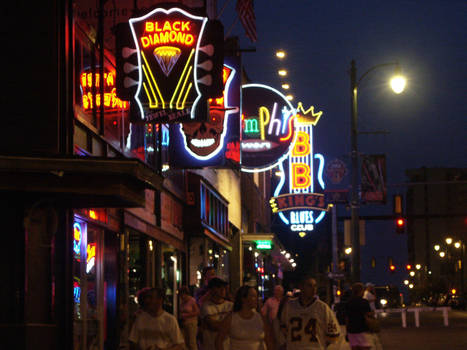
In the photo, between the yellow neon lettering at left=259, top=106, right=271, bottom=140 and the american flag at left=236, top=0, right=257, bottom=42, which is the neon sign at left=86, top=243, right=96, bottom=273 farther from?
the yellow neon lettering at left=259, top=106, right=271, bottom=140

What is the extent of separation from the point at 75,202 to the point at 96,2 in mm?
5055

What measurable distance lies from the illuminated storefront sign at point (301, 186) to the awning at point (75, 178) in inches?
1095

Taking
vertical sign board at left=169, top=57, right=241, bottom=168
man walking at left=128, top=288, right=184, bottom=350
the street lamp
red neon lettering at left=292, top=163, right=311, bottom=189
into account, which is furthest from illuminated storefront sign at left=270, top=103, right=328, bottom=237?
man walking at left=128, top=288, right=184, bottom=350

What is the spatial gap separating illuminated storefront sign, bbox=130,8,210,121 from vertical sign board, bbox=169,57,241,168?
16.4 feet

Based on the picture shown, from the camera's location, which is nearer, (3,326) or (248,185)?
(3,326)

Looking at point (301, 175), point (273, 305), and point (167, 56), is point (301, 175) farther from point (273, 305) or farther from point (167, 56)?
point (167, 56)

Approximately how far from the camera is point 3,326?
43.5ft

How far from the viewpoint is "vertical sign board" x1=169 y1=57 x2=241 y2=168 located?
21.1m

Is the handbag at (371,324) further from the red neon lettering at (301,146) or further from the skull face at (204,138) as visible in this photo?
the red neon lettering at (301,146)

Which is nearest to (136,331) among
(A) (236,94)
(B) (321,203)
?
(A) (236,94)

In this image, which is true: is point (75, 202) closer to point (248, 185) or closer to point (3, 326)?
point (3, 326)

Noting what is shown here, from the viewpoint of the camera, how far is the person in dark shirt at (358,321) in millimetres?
15250

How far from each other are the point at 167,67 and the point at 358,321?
533 centimetres

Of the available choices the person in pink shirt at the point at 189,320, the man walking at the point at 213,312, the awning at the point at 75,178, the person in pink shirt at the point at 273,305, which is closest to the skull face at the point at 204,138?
the person in pink shirt at the point at 273,305
